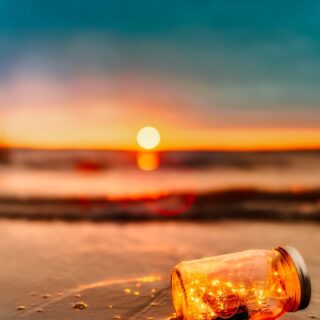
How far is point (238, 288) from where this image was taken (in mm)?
1978

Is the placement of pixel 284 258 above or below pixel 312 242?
above

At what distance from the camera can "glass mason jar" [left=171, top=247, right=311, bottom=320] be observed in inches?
71.2

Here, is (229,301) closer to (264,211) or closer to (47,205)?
(264,211)

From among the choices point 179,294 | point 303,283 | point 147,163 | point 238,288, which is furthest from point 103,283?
point 147,163

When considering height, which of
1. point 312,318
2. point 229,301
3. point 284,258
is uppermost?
point 284,258

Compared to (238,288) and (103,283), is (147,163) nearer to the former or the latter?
(103,283)

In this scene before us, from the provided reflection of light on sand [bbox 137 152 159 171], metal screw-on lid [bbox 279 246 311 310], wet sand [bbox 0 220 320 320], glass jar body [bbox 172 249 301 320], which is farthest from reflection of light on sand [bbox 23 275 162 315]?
reflection of light on sand [bbox 137 152 159 171]

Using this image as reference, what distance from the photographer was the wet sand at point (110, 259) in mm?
2330

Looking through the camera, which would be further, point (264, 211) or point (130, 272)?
point (264, 211)

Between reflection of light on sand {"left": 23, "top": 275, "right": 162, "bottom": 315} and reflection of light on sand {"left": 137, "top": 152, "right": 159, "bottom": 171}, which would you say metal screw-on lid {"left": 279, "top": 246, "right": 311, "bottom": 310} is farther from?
reflection of light on sand {"left": 137, "top": 152, "right": 159, "bottom": 171}

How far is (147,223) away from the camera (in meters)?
5.18

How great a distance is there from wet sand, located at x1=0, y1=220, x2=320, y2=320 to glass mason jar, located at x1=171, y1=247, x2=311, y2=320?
0.26 metres

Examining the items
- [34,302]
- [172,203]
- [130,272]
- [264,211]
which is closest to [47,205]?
[172,203]

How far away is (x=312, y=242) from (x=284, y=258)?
2.30 m
